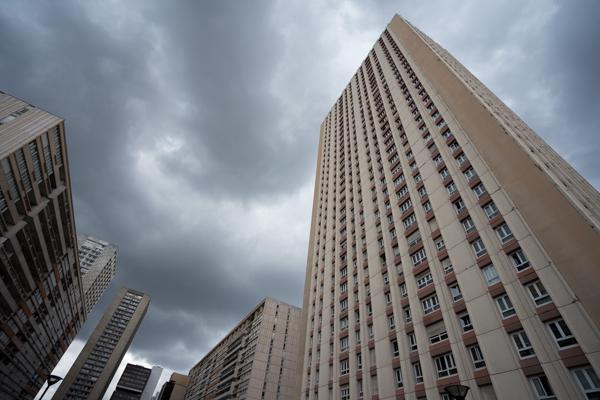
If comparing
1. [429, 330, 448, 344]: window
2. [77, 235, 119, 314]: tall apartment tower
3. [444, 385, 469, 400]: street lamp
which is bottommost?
[444, 385, 469, 400]: street lamp

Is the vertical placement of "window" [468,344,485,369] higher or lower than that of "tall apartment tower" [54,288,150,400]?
lower

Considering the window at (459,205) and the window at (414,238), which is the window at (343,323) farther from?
the window at (459,205)

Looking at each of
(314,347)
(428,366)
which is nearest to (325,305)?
(314,347)

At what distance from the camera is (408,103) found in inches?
1471

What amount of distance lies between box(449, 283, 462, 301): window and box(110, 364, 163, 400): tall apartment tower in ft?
718

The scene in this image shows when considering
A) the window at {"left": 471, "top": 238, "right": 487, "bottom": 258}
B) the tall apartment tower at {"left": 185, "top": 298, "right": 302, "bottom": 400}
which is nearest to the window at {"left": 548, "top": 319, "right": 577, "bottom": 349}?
the window at {"left": 471, "top": 238, "right": 487, "bottom": 258}

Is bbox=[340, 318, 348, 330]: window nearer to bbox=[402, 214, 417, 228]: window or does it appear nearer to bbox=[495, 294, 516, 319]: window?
bbox=[402, 214, 417, 228]: window

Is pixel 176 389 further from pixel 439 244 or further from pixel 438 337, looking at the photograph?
pixel 439 244

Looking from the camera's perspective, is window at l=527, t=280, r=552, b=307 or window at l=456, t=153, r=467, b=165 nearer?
window at l=527, t=280, r=552, b=307

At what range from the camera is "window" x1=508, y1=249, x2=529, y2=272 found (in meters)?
16.3

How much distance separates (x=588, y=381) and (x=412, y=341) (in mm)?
10268

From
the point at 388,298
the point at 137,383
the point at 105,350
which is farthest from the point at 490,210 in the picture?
the point at 137,383

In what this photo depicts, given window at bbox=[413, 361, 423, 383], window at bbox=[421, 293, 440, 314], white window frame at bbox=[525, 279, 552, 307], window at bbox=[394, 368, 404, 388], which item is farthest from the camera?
window at bbox=[421, 293, 440, 314]

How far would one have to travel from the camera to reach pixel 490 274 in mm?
17719
